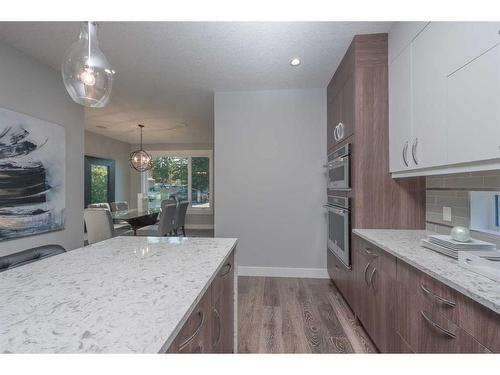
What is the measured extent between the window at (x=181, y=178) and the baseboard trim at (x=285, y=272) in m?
3.94

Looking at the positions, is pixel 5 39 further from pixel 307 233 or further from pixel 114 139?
pixel 114 139

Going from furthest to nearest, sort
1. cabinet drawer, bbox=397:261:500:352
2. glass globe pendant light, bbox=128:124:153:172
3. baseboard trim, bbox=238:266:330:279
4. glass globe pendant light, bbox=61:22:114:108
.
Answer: glass globe pendant light, bbox=128:124:153:172
baseboard trim, bbox=238:266:330:279
glass globe pendant light, bbox=61:22:114:108
cabinet drawer, bbox=397:261:500:352

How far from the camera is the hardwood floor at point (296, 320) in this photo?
73.5 inches

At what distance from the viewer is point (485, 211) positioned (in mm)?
1490

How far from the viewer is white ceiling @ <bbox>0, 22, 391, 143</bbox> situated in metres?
2.06

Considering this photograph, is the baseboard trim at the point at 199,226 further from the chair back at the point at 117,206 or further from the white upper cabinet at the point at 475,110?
the white upper cabinet at the point at 475,110

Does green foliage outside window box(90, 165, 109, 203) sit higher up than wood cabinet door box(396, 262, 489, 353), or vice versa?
green foliage outside window box(90, 165, 109, 203)

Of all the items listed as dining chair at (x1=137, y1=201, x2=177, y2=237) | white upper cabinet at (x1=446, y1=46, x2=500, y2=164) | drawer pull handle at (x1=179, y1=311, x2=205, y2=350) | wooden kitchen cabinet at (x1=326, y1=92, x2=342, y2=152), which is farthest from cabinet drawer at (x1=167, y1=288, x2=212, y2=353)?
dining chair at (x1=137, y1=201, x2=177, y2=237)

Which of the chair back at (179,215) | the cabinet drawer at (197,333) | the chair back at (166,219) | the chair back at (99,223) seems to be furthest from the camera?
the chair back at (179,215)

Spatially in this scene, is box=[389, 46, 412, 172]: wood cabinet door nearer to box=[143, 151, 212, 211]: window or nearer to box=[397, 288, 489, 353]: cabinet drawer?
box=[397, 288, 489, 353]: cabinet drawer

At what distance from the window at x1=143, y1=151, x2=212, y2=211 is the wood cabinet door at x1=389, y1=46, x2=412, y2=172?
557 cm

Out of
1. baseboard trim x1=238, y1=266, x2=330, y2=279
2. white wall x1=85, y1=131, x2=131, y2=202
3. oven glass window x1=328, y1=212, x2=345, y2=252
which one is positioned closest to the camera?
oven glass window x1=328, y1=212, x2=345, y2=252

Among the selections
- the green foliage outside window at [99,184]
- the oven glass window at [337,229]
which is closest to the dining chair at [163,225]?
the oven glass window at [337,229]
